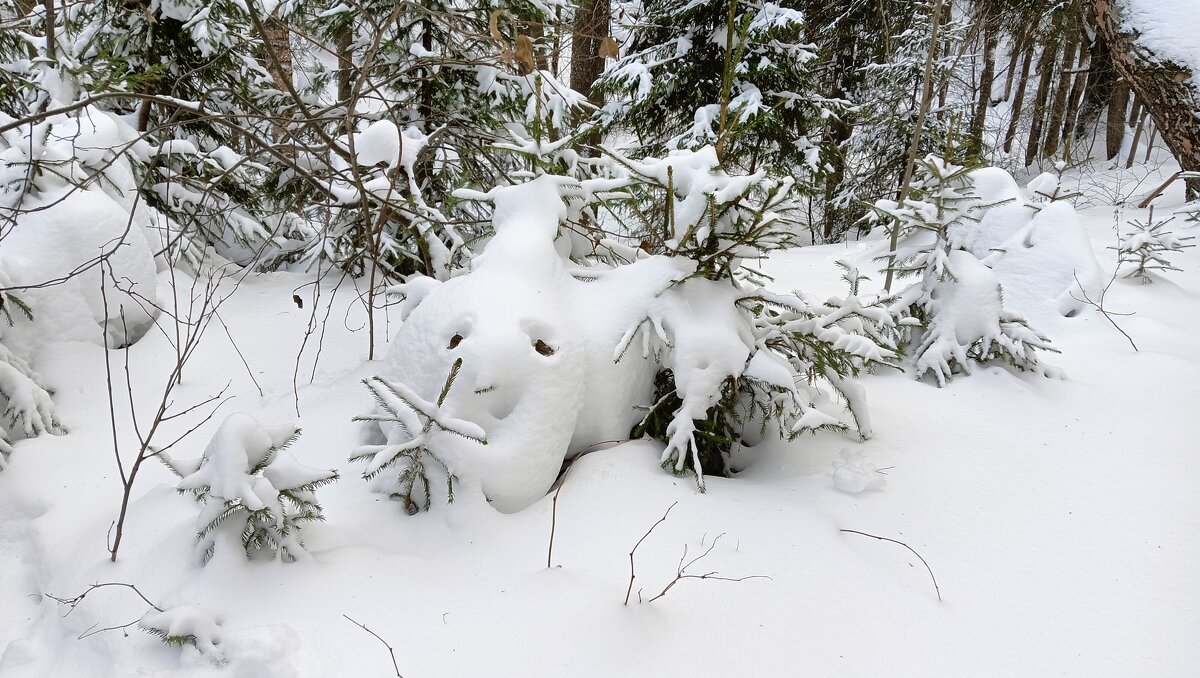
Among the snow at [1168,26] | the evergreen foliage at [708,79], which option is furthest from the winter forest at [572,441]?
the evergreen foliage at [708,79]

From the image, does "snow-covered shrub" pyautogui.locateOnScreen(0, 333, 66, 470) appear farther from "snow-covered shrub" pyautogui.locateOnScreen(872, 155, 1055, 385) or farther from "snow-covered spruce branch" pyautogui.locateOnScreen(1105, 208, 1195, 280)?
"snow-covered spruce branch" pyautogui.locateOnScreen(1105, 208, 1195, 280)

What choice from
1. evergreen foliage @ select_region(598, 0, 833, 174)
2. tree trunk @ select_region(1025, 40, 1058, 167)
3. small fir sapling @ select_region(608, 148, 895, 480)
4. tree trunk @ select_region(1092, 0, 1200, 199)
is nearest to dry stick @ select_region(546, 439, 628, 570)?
small fir sapling @ select_region(608, 148, 895, 480)

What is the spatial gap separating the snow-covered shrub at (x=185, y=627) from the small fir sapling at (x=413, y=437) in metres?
0.49

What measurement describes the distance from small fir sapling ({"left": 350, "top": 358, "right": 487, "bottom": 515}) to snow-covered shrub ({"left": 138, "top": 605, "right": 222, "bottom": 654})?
1.62ft

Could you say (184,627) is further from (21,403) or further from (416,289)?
(21,403)

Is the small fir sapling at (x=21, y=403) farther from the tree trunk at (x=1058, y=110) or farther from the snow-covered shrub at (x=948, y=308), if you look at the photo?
the tree trunk at (x=1058, y=110)

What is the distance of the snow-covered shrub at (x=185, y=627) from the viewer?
1.40m

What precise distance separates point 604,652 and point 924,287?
2.68 metres

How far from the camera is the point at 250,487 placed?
61.1 inches

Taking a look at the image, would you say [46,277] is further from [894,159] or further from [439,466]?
[894,159]

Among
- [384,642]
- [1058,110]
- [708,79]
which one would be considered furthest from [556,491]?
[1058,110]

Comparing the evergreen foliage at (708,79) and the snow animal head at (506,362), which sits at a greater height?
the evergreen foliage at (708,79)

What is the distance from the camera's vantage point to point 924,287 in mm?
3174

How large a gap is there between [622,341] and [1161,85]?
208 inches
